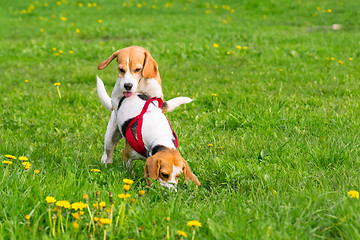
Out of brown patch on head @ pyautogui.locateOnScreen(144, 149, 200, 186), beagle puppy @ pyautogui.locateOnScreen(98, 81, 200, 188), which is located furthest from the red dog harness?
brown patch on head @ pyautogui.locateOnScreen(144, 149, 200, 186)

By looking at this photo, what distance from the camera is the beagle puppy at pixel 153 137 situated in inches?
117

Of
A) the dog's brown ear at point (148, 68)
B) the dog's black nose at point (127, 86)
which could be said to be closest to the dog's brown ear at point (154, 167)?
the dog's black nose at point (127, 86)

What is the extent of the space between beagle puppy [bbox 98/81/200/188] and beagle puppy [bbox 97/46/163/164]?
0.25 feet

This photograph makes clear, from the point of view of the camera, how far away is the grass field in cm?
251

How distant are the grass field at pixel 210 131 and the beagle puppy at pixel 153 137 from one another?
138mm

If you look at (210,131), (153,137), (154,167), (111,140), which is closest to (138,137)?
(153,137)

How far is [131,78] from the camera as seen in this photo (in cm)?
352

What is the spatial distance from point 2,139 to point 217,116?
240 centimetres

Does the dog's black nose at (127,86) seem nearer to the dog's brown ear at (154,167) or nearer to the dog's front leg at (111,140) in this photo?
the dog's front leg at (111,140)

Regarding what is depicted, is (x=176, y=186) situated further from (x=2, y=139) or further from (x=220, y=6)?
(x=220, y=6)

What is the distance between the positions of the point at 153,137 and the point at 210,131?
1306 mm

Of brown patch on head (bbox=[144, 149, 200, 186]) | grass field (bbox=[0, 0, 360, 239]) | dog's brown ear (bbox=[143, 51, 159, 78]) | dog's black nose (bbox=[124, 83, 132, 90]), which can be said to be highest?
dog's brown ear (bbox=[143, 51, 159, 78])

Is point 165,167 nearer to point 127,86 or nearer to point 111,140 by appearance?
point 127,86

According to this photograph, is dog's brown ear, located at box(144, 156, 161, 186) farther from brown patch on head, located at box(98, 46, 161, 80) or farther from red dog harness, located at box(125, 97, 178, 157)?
brown patch on head, located at box(98, 46, 161, 80)
